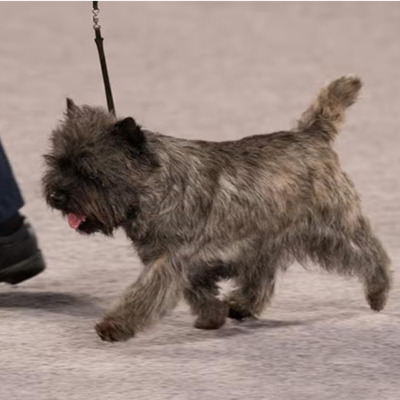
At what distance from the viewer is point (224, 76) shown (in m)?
7.73

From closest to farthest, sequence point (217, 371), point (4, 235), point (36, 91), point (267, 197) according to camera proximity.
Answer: point (217, 371) → point (267, 197) → point (4, 235) → point (36, 91)

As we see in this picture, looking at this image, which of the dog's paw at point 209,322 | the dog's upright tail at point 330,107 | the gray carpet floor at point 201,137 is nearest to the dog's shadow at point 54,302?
the gray carpet floor at point 201,137

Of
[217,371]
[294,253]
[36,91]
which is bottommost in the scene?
[217,371]

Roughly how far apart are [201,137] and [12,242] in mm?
2234

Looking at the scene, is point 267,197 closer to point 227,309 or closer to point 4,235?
point 227,309

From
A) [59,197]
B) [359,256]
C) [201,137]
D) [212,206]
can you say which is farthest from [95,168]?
[201,137]

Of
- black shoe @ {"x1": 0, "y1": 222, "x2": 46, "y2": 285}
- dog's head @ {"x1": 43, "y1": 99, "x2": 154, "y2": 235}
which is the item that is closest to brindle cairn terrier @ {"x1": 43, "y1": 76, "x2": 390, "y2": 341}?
dog's head @ {"x1": 43, "y1": 99, "x2": 154, "y2": 235}

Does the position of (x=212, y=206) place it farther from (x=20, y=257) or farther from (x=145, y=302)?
(x=20, y=257)

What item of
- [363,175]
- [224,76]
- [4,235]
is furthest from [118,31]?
[4,235]

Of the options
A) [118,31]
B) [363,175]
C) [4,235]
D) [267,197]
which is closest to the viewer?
[267,197]

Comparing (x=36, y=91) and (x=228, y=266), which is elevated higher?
(x=36, y=91)

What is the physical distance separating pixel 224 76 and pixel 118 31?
4.06 feet

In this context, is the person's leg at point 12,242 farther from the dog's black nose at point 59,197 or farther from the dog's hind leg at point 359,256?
the dog's hind leg at point 359,256

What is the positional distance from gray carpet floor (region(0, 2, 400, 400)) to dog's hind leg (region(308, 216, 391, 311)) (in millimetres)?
66
